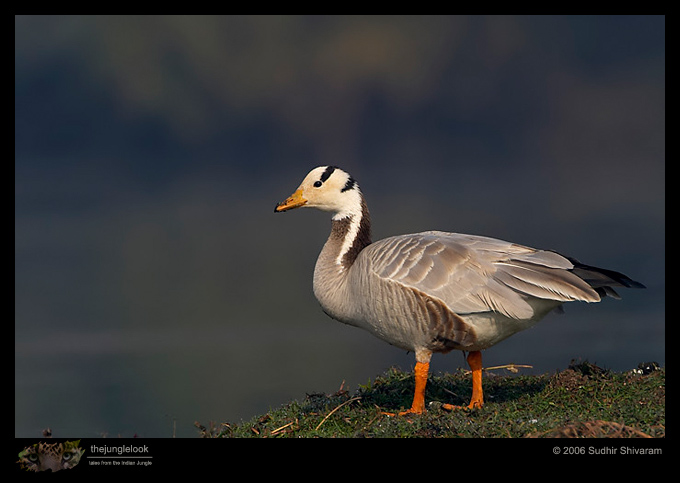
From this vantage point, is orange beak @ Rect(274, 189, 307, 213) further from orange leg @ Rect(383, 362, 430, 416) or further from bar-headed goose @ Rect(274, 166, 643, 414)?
orange leg @ Rect(383, 362, 430, 416)

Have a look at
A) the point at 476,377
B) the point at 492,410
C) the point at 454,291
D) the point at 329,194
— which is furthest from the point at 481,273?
the point at 329,194


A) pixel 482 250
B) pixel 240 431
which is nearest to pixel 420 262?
pixel 482 250

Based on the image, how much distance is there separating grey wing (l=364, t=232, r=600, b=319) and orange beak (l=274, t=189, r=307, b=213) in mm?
1459

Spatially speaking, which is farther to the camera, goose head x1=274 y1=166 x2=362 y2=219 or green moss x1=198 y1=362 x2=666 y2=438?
goose head x1=274 y1=166 x2=362 y2=219

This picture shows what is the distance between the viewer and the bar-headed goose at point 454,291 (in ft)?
24.0

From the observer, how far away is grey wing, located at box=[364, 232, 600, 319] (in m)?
7.27

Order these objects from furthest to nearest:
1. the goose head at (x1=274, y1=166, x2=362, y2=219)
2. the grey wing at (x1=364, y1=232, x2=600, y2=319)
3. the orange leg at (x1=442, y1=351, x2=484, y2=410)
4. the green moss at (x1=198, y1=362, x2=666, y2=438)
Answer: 1. the goose head at (x1=274, y1=166, x2=362, y2=219)
2. the orange leg at (x1=442, y1=351, x2=484, y2=410)
3. the grey wing at (x1=364, y1=232, x2=600, y2=319)
4. the green moss at (x1=198, y1=362, x2=666, y2=438)

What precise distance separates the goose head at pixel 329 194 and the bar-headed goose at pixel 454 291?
844 millimetres

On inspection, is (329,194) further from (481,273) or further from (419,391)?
(419,391)

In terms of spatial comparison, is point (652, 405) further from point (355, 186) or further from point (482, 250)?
point (355, 186)

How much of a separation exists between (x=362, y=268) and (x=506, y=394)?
7.70 feet

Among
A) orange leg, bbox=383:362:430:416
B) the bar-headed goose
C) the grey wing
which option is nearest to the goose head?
the bar-headed goose

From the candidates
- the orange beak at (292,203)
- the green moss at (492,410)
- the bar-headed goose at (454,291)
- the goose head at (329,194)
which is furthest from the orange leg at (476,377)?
the orange beak at (292,203)

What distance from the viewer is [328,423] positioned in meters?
7.48
